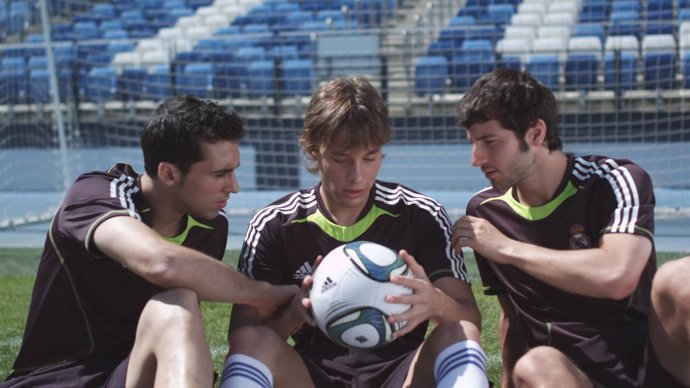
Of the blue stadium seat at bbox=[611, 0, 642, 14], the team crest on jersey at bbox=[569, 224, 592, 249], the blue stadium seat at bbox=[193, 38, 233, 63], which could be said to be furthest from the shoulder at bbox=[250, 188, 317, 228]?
the blue stadium seat at bbox=[193, 38, 233, 63]

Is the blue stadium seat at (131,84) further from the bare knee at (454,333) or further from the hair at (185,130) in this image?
the bare knee at (454,333)

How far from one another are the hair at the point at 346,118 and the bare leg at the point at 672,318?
47.2 inches

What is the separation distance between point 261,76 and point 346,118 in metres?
10.7

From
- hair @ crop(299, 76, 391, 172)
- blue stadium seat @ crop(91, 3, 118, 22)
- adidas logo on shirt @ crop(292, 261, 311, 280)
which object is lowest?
adidas logo on shirt @ crop(292, 261, 311, 280)

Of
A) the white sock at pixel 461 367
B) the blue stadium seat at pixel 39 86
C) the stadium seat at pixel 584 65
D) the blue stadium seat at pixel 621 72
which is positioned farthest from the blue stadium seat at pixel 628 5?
the white sock at pixel 461 367

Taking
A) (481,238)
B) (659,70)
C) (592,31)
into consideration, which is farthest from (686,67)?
(481,238)

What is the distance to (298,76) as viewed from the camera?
1411cm

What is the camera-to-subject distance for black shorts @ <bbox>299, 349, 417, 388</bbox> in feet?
12.0

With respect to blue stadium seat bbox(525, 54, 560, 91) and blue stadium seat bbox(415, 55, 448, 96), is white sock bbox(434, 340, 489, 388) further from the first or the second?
blue stadium seat bbox(415, 55, 448, 96)

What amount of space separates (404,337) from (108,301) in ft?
3.93

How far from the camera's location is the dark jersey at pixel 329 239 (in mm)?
3828

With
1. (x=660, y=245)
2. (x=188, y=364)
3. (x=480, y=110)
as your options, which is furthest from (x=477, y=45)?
(x=188, y=364)

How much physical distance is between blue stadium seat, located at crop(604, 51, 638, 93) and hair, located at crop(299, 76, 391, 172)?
8.92 metres

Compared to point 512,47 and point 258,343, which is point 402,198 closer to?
point 258,343
